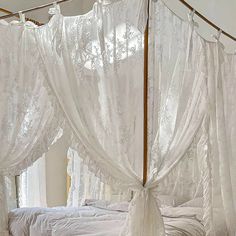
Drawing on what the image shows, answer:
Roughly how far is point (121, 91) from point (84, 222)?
3.74 ft

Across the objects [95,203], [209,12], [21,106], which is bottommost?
[95,203]

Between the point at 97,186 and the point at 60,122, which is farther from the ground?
the point at 60,122

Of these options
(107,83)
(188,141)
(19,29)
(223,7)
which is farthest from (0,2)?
(188,141)

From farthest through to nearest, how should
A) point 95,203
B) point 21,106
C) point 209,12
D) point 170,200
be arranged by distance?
1. point 209,12
2. point 95,203
3. point 170,200
4. point 21,106

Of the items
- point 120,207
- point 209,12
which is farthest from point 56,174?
point 209,12

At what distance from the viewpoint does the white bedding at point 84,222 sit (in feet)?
9.86

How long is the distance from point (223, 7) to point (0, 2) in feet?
7.72

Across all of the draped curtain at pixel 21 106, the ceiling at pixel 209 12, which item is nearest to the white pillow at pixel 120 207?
the draped curtain at pixel 21 106

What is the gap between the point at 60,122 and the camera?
2.75 m

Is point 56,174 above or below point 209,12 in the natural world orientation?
below

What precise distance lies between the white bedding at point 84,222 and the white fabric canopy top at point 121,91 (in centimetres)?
26

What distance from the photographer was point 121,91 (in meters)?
2.58

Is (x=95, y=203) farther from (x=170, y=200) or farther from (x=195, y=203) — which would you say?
(x=195, y=203)

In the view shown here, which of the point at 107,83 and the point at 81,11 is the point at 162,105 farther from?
the point at 81,11
